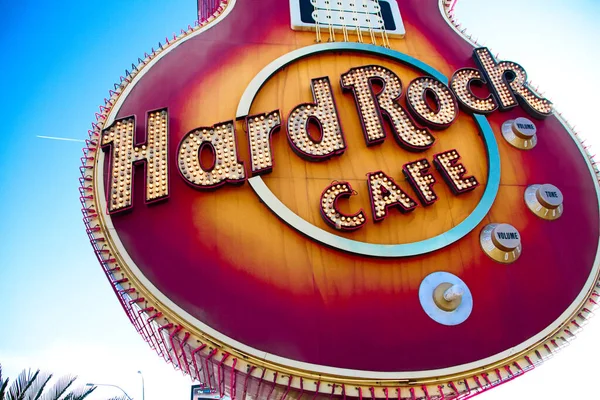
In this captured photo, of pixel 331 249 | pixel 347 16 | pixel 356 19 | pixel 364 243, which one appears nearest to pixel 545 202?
pixel 364 243

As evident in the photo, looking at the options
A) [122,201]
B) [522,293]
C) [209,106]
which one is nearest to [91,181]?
[122,201]

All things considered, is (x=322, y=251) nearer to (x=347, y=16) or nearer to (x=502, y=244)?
(x=502, y=244)

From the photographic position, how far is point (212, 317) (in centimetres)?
799

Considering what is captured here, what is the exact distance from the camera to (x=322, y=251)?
29.4 ft

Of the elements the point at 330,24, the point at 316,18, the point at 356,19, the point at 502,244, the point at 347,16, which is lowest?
the point at 502,244

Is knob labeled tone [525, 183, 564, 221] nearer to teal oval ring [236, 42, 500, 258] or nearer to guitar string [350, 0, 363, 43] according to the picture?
teal oval ring [236, 42, 500, 258]

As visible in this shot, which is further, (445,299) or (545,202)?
(545,202)

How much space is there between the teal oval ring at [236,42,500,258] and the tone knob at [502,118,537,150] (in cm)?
43

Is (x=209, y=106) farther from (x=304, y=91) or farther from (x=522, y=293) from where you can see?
(x=522, y=293)

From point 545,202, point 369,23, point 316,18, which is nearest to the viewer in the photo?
point 545,202

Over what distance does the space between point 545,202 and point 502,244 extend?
1.65 m

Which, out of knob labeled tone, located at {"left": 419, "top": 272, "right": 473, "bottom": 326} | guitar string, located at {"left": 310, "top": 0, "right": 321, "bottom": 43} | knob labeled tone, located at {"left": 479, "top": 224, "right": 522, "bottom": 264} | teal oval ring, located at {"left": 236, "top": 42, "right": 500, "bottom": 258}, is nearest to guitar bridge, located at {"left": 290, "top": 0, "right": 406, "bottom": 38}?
guitar string, located at {"left": 310, "top": 0, "right": 321, "bottom": 43}

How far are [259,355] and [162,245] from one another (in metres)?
2.50

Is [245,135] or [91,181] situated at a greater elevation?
[245,135]
